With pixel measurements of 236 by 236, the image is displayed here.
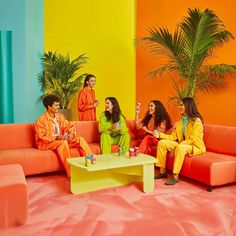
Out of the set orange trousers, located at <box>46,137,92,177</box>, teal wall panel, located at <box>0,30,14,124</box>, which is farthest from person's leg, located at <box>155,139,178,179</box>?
teal wall panel, located at <box>0,30,14,124</box>

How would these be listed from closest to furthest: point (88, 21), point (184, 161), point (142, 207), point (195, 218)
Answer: point (195, 218) < point (142, 207) < point (184, 161) < point (88, 21)

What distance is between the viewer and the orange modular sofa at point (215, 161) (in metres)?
3.36

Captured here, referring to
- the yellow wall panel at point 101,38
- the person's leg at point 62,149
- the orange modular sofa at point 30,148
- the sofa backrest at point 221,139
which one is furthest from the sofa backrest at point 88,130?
the yellow wall panel at point 101,38

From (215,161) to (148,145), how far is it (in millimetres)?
1264

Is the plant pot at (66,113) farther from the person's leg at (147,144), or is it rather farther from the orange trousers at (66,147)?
the person's leg at (147,144)

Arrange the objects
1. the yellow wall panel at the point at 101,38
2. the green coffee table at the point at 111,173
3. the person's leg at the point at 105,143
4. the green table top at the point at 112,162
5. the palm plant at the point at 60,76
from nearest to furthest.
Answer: the green table top at the point at 112,162, the green coffee table at the point at 111,173, the person's leg at the point at 105,143, the palm plant at the point at 60,76, the yellow wall panel at the point at 101,38

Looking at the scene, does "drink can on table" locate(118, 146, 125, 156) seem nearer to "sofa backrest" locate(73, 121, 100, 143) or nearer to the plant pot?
"sofa backrest" locate(73, 121, 100, 143)

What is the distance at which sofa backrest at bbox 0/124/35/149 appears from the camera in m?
4.11

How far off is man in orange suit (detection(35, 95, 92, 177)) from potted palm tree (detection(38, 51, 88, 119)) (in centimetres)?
181

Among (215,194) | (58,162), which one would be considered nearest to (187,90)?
(215,194)

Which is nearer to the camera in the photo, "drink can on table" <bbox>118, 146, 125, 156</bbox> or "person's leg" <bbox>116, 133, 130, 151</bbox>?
"drink can on table" <bbox>118, 146, 125, 156</bbox>

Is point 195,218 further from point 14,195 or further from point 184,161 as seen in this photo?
point 14,195

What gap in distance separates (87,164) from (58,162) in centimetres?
96

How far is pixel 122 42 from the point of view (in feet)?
22.6
